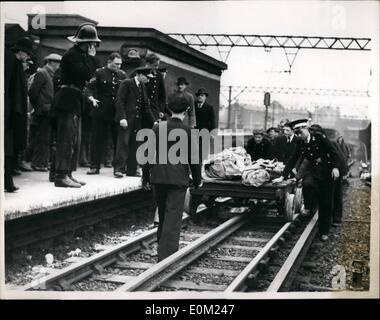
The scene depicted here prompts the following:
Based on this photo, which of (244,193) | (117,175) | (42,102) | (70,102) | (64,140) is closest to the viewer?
(70,102)

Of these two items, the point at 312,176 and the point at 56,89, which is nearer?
the point at 56,89

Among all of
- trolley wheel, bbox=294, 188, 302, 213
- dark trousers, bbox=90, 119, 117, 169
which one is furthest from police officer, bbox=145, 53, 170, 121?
trolley wheel, bbox=294, 188, 302, 213

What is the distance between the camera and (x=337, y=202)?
8.94 m

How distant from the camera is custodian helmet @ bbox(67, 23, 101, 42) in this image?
21.7ft

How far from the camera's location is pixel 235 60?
7.13 meters

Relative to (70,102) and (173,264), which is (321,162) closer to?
(173,264)

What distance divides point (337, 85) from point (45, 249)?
12.3 ft

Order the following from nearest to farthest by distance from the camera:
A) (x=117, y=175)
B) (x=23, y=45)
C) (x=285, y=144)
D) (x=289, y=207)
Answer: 1. (x=23, y=45)
2. (x=117, y=175)
3. (x=285, y=144)
4. (x=289, y=207)

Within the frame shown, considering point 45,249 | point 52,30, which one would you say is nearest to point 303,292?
point 45,249

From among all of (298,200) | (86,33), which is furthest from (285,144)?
(86,33)

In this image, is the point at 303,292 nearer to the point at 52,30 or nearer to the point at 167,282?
the point at 167,282

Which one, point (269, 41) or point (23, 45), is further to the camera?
point (269, 41)

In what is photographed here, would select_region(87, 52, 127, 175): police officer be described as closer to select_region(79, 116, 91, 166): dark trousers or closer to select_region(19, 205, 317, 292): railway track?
select_region(79, 116, 91, 166): dark trousers

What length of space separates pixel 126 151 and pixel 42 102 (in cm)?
152
